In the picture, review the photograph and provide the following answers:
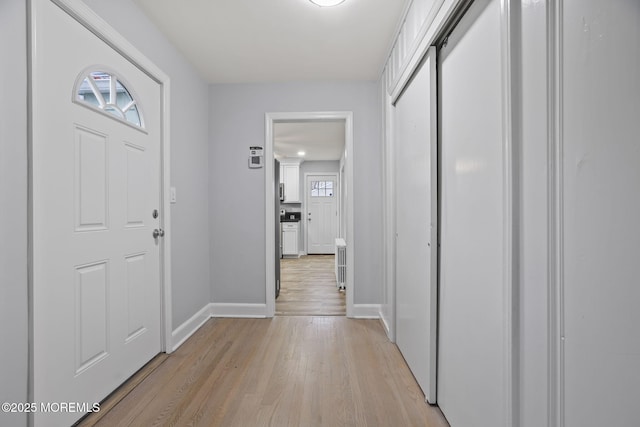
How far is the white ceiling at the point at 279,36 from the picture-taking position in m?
1.96

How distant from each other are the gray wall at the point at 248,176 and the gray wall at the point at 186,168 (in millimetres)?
113

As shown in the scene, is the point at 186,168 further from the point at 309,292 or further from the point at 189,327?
the point at 309,292

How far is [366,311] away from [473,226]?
2023 mm

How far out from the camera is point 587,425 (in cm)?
69

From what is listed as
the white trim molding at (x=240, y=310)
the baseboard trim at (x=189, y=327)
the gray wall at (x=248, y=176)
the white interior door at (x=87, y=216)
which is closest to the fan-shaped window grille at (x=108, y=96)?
the white interior door at (x=87, y=216)

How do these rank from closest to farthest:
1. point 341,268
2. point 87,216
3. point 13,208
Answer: point 13,208, point 87,216, point 341,268

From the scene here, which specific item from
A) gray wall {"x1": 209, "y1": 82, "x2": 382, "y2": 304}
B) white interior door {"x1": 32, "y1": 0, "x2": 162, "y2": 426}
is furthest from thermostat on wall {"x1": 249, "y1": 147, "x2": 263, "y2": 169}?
white interior door {"x1": 32, "y1": 0, "x2": 162, "y2": 426}

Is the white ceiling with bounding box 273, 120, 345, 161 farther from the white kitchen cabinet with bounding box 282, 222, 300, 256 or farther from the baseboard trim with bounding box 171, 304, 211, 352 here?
the baseboard trim with bounding box 171, 304, 211, 352

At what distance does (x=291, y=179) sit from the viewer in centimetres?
760

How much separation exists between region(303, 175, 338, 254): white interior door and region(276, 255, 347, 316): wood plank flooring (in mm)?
1592

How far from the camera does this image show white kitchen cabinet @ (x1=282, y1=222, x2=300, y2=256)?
24.1ft

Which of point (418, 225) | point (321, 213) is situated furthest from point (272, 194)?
point (321, 213)

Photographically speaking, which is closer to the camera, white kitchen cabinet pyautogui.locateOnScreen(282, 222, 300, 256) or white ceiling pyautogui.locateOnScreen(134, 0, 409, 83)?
white ceiling pyautogui.locateOnScreen(134, 0, 409, 83)

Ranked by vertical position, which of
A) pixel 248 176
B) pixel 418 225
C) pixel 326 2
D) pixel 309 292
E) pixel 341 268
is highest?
pixel 326 2
